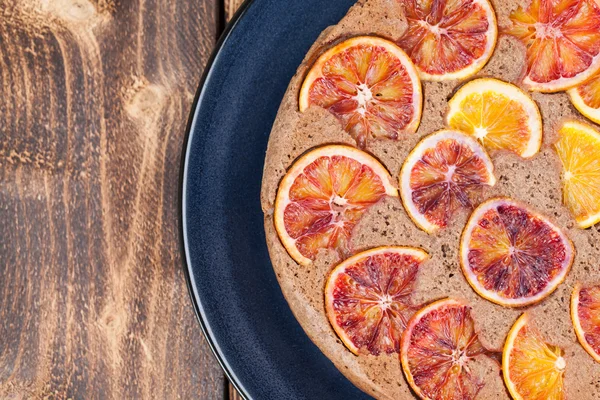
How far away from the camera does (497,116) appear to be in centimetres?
174

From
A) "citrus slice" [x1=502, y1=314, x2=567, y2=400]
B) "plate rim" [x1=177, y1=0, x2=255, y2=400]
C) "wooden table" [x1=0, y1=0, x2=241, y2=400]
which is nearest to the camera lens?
"citrus slice" [x1=502, y1=314, x2=567, y2=400]

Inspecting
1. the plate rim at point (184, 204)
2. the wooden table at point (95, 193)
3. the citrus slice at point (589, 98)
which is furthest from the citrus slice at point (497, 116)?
the wooden table at point (95, 193)

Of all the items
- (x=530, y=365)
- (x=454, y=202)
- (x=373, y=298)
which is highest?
(x=454, y=202)

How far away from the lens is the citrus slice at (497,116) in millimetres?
1742

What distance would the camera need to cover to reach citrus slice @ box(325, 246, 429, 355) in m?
1.74

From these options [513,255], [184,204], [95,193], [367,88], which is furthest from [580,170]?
[95,193]

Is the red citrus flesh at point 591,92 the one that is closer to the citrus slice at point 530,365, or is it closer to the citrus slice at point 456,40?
the citrus slice at point 456,40

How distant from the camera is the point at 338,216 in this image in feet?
5.76

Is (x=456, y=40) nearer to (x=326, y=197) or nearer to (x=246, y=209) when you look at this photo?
(x=326, y=197)

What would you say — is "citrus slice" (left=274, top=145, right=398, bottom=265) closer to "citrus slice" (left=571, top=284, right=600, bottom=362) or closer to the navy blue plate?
the navy blue plate

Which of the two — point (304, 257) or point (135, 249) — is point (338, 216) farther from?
point (135, 249)

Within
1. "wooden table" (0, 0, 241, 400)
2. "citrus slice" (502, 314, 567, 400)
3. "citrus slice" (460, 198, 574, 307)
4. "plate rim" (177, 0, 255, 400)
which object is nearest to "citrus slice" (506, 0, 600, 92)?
"citrus slice" (460, 198, 574, 307)

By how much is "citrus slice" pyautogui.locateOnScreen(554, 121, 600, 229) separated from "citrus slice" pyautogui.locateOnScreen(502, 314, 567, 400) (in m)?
0.35

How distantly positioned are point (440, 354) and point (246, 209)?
0.75m
